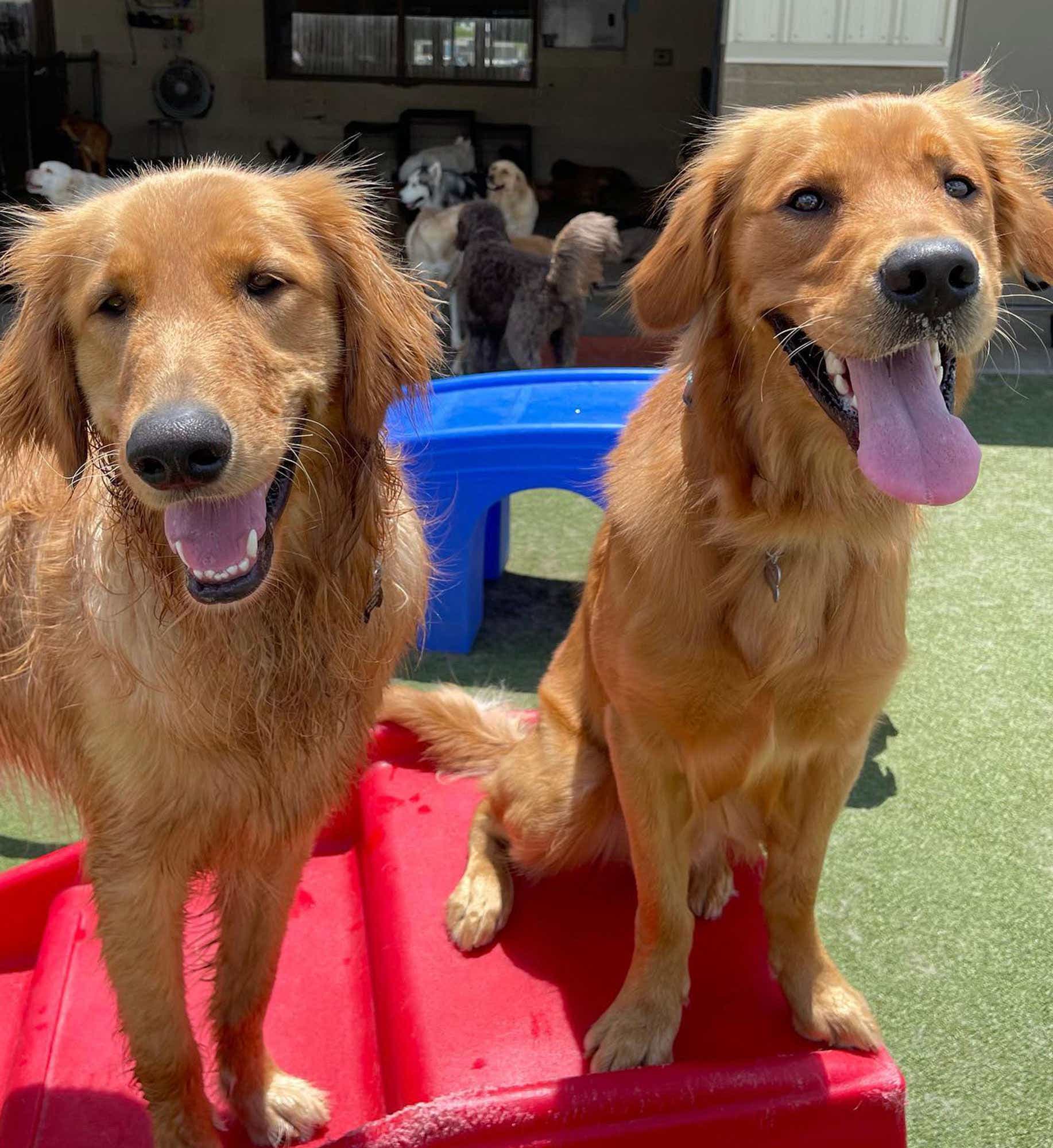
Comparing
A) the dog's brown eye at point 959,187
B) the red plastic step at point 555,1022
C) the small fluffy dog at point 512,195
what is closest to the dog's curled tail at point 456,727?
the red plastic step at point 555,1022

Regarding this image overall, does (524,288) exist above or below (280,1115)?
above

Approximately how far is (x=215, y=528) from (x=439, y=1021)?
3.60ft

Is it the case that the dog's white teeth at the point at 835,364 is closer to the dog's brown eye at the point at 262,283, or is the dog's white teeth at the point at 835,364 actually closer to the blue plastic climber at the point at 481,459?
the dog's brown eye at the point at 262,283

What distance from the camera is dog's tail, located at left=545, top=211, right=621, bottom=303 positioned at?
566 centimetres

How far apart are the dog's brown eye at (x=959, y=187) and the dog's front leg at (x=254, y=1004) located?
1596 mm

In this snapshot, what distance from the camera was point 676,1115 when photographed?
181 cm

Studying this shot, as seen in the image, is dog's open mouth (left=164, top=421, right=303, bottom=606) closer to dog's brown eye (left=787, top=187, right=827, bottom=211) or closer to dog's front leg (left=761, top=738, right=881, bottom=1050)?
dog's brown eye (left=787, top=187, right=827, bottom=211)

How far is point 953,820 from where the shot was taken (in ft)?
10.0

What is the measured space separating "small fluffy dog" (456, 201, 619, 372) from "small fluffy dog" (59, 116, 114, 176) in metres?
9.32

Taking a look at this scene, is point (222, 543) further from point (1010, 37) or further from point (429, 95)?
point (429, 95)

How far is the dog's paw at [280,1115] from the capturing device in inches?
83.7

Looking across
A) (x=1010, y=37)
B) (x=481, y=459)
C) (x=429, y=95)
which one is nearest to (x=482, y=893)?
(x=481, y=459)

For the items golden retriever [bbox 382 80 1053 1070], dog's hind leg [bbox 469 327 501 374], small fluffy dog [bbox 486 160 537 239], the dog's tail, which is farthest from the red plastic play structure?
small fluffy dog [bbox 486 160 537 239]

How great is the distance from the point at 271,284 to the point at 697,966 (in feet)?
5.20
